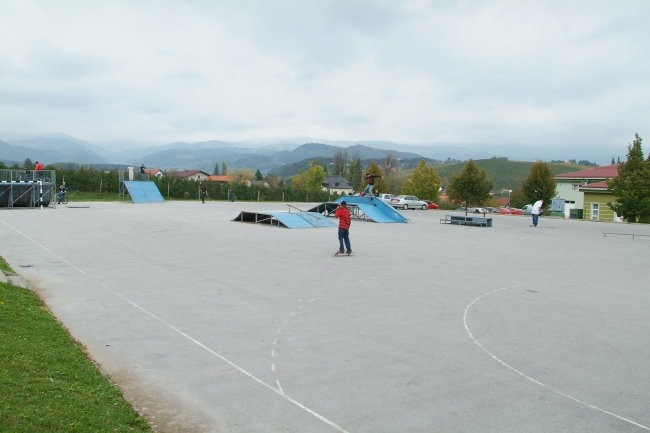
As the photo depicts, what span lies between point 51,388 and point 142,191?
41364 millimetres

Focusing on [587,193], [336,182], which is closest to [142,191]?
[587,193]

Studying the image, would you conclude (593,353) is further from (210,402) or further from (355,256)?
(355,256)

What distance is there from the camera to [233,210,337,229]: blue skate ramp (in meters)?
23.5

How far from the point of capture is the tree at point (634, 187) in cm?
4000

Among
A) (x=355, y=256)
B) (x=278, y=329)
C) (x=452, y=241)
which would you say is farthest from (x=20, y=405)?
(x=452, y=241)

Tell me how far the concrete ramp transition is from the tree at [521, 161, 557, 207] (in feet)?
131

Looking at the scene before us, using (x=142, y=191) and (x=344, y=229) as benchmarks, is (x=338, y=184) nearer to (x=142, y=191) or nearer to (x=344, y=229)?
(x=142, y=191)

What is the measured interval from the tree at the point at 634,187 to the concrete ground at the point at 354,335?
94.4ft

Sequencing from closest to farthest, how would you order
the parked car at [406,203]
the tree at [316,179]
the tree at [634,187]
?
the tree at [634,187], the parked car at [406,203], the tree at [316,179]

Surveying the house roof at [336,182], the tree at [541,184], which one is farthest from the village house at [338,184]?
the tree at [541,184]

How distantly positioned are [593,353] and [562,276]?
6572mm

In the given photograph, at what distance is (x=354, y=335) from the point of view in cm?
714

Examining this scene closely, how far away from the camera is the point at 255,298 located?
9.23 meters

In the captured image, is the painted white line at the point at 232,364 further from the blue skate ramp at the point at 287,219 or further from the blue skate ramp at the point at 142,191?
the blue skate ramp at the point at 142,191
